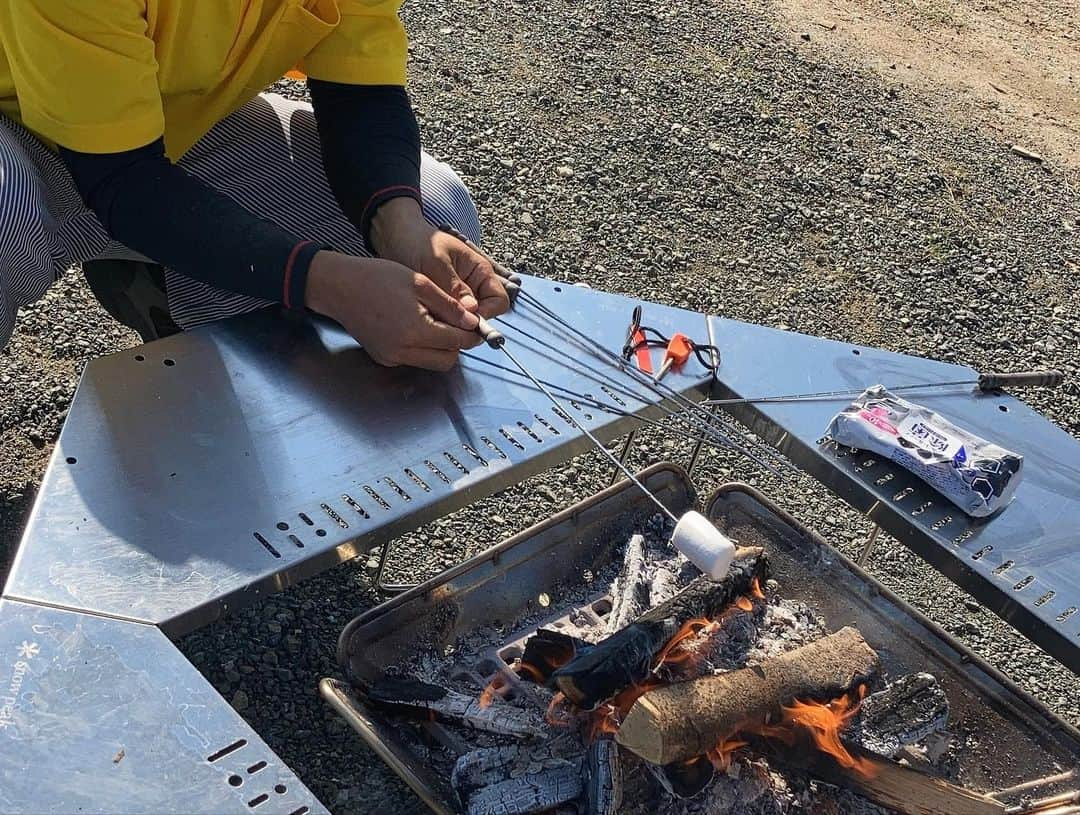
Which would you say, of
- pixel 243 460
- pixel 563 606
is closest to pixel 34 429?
pixel 243 460

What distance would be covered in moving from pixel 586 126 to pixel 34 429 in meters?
2.42

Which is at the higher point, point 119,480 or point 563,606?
point 119,480

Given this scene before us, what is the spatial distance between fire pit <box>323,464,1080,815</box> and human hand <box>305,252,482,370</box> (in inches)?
14.4

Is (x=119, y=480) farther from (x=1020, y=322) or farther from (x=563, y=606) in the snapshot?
(x=1020, y=322)

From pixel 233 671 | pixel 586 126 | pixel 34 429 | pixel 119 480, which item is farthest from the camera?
pixel 586 126

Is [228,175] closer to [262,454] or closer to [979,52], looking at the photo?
[262,454]

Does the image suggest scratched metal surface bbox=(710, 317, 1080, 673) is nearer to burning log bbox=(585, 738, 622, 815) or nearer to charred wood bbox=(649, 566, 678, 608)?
charred wood bbox=(649, 566, 678, 608)

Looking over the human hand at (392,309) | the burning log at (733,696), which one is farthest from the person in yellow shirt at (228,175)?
the burning log at (733,696)

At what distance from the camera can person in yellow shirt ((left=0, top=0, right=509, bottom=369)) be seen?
5.99 ft

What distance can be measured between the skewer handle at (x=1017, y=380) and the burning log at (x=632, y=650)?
2.15 ft

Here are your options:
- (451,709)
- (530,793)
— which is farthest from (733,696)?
(451,709)

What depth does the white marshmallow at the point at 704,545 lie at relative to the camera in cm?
152

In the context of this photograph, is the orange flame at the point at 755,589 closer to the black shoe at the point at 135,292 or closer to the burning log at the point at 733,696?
the burning log at the point at 733,696

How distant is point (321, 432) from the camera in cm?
176
